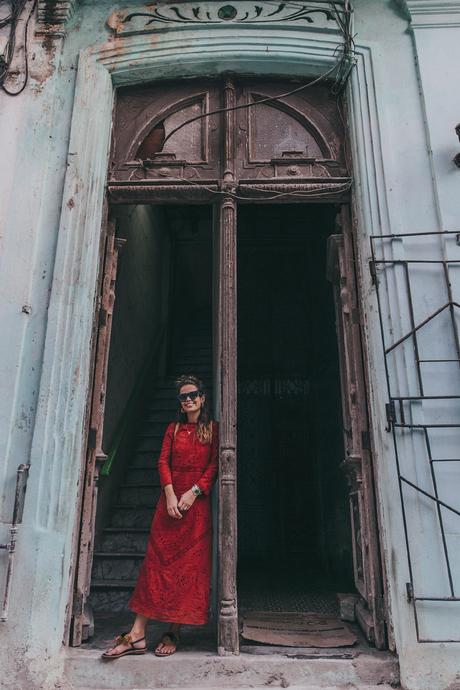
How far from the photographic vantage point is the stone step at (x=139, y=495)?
5.57 m

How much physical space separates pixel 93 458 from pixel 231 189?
2.38 m

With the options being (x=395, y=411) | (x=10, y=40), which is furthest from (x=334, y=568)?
(x=10, y=40)

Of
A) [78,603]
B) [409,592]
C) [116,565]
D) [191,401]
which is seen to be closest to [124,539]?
[116,565]

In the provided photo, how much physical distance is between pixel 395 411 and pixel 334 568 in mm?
3691

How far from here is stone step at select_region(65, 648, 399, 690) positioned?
2.98 meters

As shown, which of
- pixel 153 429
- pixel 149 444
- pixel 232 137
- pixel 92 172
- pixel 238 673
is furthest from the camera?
pixel 153 429

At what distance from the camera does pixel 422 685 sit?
2.94 meters

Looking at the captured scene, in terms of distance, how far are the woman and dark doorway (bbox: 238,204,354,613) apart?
2.02 m

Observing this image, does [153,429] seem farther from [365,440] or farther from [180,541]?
[365,440]

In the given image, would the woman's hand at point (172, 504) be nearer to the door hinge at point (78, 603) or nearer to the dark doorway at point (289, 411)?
the door hinge at point (78, 603)

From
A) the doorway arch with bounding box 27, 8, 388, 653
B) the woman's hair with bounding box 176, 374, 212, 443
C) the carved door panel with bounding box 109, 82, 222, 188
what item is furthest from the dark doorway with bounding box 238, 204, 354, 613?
the carved door panel with bounding box 109, 82, 222, 188

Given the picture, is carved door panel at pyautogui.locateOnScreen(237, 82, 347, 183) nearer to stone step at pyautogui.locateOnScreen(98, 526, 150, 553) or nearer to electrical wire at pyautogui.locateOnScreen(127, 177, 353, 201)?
electrical wire at pyautogui.locateOnScreen(127, 177, 353, 201)

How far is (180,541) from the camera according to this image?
3.38 metres

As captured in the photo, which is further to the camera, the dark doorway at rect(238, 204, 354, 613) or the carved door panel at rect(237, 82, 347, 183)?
the dark doorway at rect(238, 204, 354, 613)
